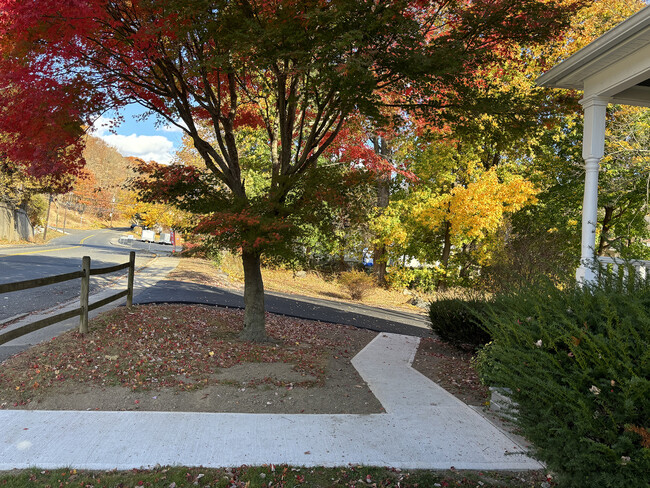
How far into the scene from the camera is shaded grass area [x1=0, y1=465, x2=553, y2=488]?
319 cm

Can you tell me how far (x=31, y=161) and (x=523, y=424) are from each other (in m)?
7.37

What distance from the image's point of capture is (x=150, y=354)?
19.9ft

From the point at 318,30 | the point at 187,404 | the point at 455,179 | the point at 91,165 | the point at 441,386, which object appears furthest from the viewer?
the point at 91,165

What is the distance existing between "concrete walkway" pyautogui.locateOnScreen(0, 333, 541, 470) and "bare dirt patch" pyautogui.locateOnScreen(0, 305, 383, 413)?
1.03ft

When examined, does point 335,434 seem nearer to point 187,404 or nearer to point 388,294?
point 187,404

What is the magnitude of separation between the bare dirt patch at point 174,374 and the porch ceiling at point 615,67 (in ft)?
17.4

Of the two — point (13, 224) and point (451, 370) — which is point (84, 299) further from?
point (13, 224)

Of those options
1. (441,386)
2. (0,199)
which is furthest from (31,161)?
Answer: (0,199)

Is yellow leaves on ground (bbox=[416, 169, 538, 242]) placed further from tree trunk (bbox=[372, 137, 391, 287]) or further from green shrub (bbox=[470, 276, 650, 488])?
green shrub (bbox=[470, 276, 650, 488])

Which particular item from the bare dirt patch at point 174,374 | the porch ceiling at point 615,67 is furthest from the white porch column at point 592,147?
the bare dirt patch at point 174,374

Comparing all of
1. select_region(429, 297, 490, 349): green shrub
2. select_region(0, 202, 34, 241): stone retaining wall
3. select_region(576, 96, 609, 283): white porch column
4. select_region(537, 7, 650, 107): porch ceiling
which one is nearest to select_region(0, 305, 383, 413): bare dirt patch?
select_region(429, 297, 490, 349): green shrub

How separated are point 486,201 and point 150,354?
14887 millimetres

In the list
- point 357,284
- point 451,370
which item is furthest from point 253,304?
point 357,284

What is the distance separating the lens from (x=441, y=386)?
6.04m
